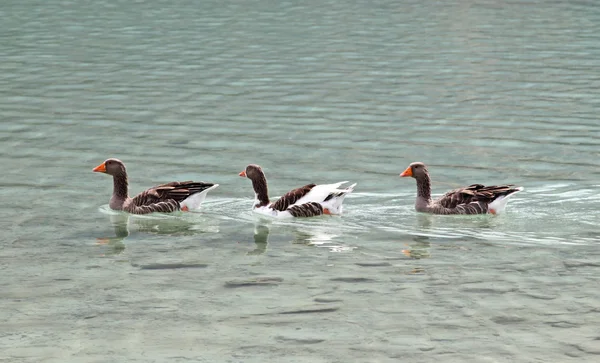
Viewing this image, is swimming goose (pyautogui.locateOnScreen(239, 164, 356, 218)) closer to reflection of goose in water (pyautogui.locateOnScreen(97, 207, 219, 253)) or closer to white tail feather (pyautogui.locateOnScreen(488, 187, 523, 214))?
reflection of goose in water (pyautogui.locateOnScreen(97, 207, 219, 253))

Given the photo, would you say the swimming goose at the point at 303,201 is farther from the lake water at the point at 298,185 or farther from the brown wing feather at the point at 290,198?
the lake water at the point at 298,185

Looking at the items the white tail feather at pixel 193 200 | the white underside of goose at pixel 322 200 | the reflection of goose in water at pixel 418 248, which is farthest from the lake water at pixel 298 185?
the white tail feather at pixel 193 200

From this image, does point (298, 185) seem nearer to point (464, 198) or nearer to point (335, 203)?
point (335, 203)

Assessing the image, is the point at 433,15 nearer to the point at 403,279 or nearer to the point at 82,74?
the point at 82,74

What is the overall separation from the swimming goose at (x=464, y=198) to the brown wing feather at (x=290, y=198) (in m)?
1.89

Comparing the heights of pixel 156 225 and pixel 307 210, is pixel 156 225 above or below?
below

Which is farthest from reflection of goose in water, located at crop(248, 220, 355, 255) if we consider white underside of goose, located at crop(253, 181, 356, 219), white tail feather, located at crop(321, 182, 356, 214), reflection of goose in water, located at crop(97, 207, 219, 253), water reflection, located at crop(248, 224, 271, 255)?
reflection of goose in water, located at crop(97, 207, 219, 253)

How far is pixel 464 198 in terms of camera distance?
787 inches

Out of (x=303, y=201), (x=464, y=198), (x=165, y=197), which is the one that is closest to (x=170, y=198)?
(x=165, y=197)

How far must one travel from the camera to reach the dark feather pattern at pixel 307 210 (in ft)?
65.1

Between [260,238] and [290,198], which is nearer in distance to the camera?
[260,238]

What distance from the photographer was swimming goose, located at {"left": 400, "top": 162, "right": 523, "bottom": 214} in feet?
64.7

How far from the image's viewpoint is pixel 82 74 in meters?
39.0

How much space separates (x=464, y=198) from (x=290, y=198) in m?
2.91
